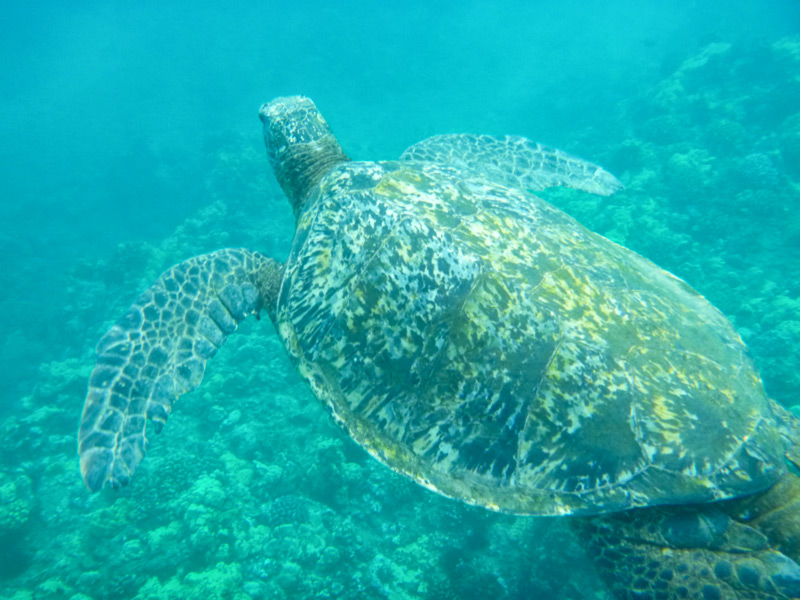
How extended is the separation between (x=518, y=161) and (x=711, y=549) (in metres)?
4.84

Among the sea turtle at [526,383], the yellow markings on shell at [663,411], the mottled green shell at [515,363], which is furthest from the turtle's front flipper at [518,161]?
the yellow markings on shell at [663,411]

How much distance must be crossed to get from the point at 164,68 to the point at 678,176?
58.3 meters

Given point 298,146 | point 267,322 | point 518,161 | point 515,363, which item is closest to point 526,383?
point 515,363

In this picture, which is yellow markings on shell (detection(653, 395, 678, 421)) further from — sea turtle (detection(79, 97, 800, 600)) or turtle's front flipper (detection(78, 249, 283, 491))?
turtle's front flipper (detection(78, 249, 283, 491))

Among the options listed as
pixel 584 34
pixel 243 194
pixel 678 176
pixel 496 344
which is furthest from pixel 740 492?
pixel 584 34

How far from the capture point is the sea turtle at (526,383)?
2.24 metres

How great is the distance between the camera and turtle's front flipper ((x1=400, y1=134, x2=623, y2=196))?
17.1ft

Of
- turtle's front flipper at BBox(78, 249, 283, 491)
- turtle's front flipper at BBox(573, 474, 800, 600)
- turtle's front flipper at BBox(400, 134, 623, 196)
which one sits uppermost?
turtle's front flipper at BBox(400, 134, 623, 196)

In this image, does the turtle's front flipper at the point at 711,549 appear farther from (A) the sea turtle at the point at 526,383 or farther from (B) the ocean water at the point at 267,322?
(B) the ocean water at the point at 267,322

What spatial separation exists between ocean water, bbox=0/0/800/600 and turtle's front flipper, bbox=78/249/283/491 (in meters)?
1.65

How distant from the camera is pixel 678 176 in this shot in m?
11.7

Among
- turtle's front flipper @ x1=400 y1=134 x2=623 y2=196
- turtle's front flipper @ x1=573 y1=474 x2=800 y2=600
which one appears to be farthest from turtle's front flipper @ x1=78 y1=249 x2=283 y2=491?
turtle's front flipper @ x1=573 y1=474 x2=800 y2=600

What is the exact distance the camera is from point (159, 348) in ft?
11.7

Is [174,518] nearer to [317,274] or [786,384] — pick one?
[317,274]
